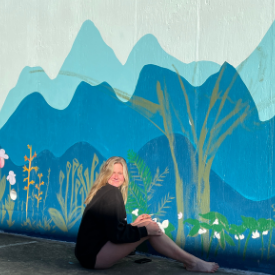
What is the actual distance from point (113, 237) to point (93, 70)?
81.9 inches

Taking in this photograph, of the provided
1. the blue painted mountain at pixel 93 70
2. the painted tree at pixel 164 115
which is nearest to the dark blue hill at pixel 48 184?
the blue painted mountain at pixel 93 70

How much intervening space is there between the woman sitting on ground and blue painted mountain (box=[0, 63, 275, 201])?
31.0 inches

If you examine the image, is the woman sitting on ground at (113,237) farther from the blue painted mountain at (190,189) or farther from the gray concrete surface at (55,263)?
the blue painted mountain at (190,189)

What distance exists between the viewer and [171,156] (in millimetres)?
3959

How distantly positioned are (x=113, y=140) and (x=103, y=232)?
1.22m

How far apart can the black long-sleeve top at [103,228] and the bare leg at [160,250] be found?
2.4 inches

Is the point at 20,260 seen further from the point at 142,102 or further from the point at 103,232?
the point at 142,102

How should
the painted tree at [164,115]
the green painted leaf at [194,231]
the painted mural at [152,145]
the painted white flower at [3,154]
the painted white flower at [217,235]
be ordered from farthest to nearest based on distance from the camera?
the painted white flower at [3,154] → the painted tree at [164,115] → the green painted leaf at [194,231] → the painted white flower at [217,235] → the painted mural at [152,145]

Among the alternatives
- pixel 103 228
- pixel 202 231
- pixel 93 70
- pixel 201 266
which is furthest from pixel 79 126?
pixel 201 266

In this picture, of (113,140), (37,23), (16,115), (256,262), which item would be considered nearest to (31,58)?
(37,23)

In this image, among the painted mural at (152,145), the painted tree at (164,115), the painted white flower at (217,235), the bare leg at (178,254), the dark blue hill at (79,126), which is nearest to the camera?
the bare leg at (178,254)

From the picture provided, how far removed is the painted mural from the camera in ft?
11.6

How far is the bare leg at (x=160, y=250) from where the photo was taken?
11.1ft

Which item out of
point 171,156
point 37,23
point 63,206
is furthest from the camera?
point 37,23
